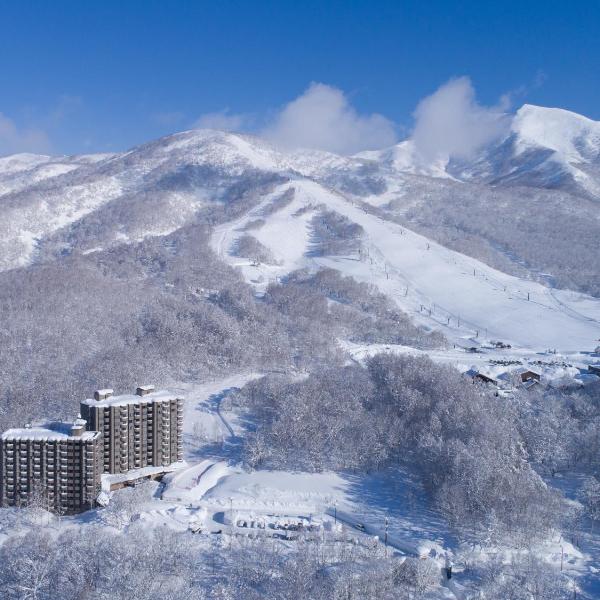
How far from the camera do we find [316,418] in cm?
Answer: 3077

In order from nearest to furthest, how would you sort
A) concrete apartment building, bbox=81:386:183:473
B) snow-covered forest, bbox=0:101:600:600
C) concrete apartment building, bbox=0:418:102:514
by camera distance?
snow-covered forest, bbox=0:101:600:600 → concrete apartment building, bbox=0:418:102:514 → concrete apartment building, bbox=81:386:183:473

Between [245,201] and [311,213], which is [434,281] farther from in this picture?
[245,201]

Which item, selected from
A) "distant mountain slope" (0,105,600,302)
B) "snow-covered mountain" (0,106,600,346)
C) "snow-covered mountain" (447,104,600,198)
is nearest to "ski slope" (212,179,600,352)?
"snow-covered mountain" (0,106,600,346)

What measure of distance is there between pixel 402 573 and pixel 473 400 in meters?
12.5

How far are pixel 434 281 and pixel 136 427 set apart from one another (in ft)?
143

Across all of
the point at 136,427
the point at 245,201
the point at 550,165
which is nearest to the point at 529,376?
the point at 136,427

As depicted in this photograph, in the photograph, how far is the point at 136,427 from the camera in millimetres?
27328

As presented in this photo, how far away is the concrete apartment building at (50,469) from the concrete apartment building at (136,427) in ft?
6.18

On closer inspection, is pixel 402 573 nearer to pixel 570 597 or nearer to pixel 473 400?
pixel 570 597

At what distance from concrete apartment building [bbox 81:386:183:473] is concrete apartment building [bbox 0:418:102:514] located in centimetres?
188

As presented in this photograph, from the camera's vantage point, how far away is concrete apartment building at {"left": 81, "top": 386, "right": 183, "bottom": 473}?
26562 mm

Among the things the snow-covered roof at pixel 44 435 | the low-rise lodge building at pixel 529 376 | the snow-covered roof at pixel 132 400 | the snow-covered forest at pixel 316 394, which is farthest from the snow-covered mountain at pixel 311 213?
the snow-covered roof at pixel 44 435

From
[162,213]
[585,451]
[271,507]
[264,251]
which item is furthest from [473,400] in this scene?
[162,213]

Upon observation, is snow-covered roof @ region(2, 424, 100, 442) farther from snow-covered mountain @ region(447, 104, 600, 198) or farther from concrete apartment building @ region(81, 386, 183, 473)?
snow-covered mountain @ region(447, 104, 600, 198)
